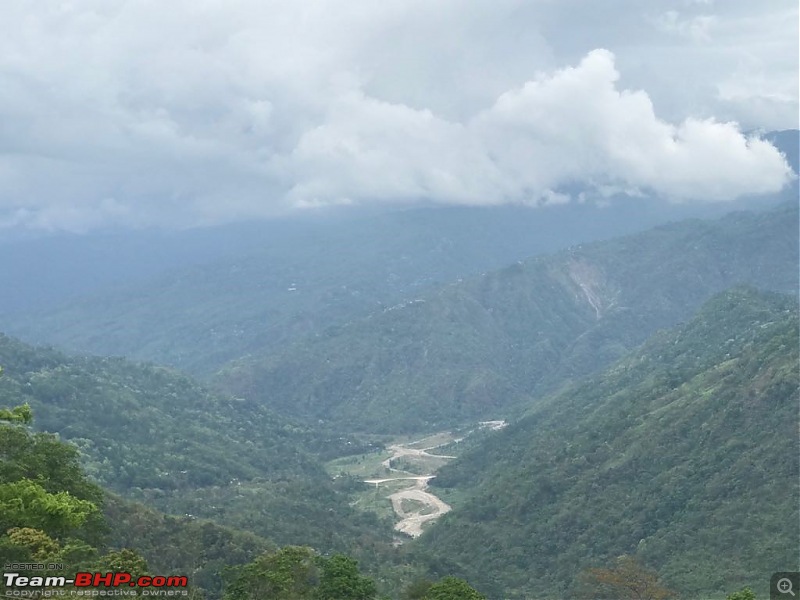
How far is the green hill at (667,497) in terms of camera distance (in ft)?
357

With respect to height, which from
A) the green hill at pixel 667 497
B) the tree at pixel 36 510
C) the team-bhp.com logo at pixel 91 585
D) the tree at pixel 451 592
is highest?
the tree at pixel 36 510

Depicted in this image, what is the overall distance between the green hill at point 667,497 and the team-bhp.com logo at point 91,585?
72.8m

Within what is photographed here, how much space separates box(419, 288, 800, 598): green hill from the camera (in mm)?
108938

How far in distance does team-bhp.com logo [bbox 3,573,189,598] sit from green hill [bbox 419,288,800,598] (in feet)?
239

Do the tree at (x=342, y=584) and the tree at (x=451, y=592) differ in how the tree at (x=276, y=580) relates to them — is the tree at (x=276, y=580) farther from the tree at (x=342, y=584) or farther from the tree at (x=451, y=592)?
the tree at (x=451, y=592)

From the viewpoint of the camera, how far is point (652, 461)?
14462cm

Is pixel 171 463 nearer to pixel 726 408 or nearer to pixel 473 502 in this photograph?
pixel 473 502

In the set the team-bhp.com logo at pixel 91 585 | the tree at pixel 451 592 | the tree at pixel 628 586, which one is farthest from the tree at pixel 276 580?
the tree at pixel 628 586

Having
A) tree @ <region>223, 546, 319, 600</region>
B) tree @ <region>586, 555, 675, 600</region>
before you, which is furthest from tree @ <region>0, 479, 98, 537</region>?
tree @ <region>586, 555, 675, 600</region>

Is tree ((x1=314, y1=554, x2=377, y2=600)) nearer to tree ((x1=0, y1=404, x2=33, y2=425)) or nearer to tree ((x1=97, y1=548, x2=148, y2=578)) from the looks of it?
tree ((x1=97, y1=548, x2=148, y2=578))

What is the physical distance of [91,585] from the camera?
39.8m

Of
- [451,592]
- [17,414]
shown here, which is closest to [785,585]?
[451,592]

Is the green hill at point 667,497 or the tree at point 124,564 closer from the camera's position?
the tree at point 124,564

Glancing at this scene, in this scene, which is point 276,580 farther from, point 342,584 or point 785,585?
point 785,585
